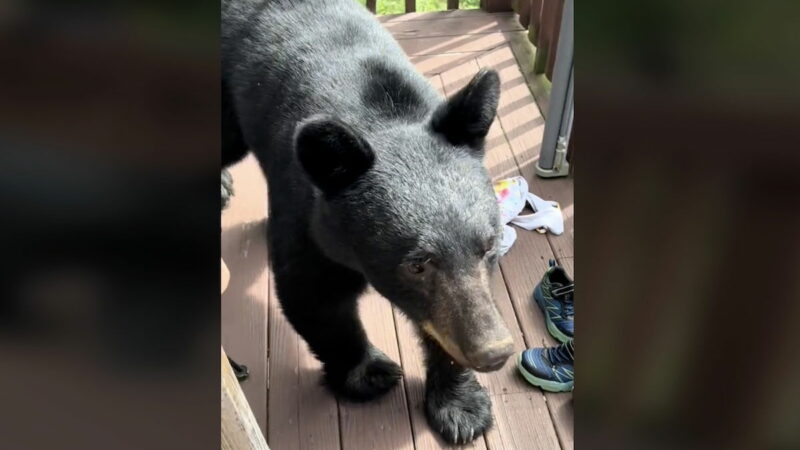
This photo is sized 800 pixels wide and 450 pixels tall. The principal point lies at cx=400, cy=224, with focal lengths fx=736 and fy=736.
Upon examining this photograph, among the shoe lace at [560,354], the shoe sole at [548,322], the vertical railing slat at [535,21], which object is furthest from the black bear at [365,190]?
the vertical railing slat at [535,21]

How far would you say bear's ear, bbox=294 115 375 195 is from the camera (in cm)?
211

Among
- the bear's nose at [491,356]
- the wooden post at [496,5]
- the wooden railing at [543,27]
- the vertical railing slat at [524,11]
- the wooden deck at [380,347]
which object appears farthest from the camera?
the wooden post at [496,5]

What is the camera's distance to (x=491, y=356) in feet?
6.91

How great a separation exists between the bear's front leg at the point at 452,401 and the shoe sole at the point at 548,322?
398 millimetres

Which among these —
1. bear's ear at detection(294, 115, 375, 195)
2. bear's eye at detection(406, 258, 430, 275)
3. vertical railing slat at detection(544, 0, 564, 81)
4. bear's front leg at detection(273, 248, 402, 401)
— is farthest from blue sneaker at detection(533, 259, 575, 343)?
vertical railing slat at detection(544, 0, 564, 81)

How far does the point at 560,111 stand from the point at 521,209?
1.69 ft

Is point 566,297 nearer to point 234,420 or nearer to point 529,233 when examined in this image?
point 529,233

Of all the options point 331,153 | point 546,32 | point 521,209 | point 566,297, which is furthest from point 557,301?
point 546,32

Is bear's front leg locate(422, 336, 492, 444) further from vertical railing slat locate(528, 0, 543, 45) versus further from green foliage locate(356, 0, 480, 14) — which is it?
green foliage locate(356, 0, 480, 14)

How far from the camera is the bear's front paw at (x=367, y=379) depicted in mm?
2791

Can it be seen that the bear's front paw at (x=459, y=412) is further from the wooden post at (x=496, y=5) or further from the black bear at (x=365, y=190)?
the wooden post at (x=496, y=5)
